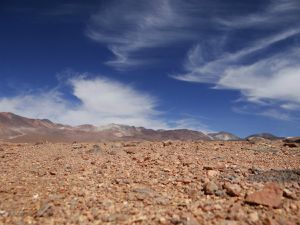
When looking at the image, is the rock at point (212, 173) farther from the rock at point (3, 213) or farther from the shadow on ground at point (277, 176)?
the rock at point (3, 213)

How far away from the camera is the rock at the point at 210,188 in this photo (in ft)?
27.4

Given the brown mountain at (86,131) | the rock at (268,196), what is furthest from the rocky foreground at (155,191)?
the brown mountain at (86,131)

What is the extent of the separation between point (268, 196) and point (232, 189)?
2.55 ft

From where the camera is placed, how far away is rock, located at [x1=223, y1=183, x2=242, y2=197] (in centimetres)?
814

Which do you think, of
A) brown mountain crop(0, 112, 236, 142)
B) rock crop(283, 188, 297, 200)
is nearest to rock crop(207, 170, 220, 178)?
rock crop(283, 188, 297, 200)

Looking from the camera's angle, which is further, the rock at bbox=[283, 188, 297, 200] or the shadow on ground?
the shadow on ground

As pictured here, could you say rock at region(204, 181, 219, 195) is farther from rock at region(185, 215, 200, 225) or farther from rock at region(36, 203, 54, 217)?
rock at region(36, 203, 54, 217)

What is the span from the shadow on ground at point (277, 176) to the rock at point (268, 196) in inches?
46.0

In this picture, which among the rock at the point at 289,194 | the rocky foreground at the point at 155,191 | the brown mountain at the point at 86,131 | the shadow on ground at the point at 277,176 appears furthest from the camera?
the brown mountain at the point at 86,131

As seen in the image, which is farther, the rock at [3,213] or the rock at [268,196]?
the rock at [3,213]

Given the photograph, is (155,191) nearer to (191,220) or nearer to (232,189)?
(232,189)

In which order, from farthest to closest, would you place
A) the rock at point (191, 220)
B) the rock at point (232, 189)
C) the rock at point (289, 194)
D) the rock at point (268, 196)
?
the rock at point (232, 189) < the rock at point (289, 194) < the rock at point (268, 196) < the rock at point (191, 220)

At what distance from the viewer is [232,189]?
8227mm

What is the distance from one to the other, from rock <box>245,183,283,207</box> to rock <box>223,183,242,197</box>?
38 centimetres
